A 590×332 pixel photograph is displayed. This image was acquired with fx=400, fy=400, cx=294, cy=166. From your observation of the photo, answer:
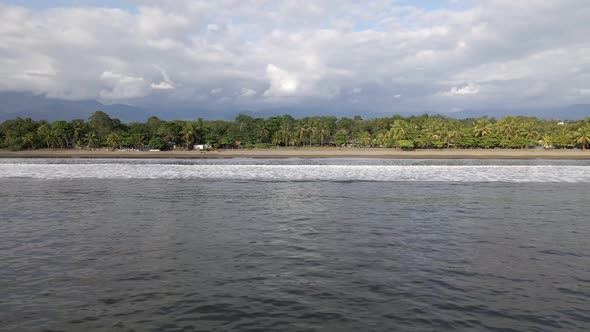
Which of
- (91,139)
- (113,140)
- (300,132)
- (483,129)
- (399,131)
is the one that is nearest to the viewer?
(483,129)

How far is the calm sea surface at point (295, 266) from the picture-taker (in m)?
8.91

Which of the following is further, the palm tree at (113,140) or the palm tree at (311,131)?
the palm tree at (311,131)

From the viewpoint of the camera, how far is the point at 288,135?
151m

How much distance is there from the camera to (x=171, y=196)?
29.0 metres

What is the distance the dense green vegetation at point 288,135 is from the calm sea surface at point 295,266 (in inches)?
4520

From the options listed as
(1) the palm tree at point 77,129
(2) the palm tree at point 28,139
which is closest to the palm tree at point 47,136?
(2) the palm tree at point 28,139

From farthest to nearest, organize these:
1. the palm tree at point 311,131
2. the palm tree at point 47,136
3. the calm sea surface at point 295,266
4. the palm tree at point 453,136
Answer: the palm tree at point 311,131, the palm tree at point 47,136, the palm tree at point 453,136, the calm sea surface at point 295,266

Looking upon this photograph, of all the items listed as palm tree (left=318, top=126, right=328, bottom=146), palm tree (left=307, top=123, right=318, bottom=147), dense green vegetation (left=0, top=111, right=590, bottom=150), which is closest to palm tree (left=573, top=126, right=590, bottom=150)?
dense green vegetation (left=0, top=111, right=590, bottom=150)

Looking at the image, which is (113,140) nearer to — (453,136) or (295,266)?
(453,136)

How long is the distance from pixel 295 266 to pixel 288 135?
139 m

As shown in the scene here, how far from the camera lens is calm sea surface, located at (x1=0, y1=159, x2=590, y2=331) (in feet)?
29.2

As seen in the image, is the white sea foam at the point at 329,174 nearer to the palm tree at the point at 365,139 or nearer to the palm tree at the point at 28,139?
the palm tree at the point at 28,139

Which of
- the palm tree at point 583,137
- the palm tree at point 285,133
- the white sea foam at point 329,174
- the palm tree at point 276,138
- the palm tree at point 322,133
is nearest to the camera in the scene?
the white sea foam at point 329,174

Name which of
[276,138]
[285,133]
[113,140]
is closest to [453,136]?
[285,133]
